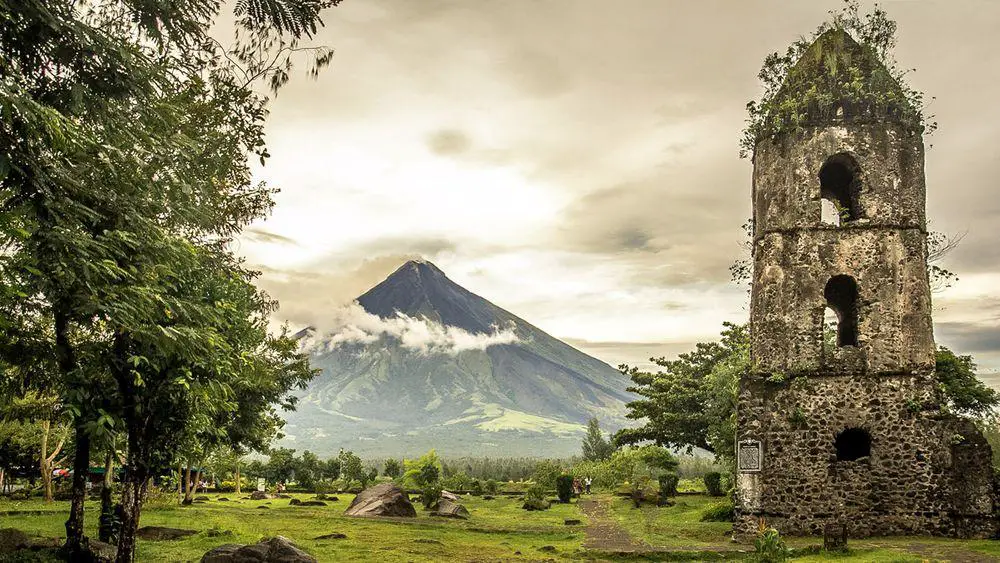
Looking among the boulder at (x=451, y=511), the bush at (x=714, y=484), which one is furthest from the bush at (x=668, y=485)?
the boulder at (x=451, y=511)

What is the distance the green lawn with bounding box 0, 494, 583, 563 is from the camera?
48.6ft

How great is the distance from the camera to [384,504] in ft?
79.7

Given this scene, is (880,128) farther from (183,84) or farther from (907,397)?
(183,84)

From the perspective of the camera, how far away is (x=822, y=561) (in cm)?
1269

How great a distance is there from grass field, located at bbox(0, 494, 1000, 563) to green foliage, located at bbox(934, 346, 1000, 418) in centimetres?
456

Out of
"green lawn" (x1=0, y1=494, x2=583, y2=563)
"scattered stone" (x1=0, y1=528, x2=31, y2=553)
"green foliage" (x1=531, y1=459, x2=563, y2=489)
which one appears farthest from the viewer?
"green foliage" (x1=531, y1=459, x2=563, y2=489)

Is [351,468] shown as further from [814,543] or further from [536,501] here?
[814,543]

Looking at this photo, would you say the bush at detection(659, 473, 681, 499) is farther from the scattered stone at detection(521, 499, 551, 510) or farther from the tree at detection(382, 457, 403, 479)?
the tree at detection(382, 457, 403, 479)

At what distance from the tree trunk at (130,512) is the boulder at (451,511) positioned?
14.4 m

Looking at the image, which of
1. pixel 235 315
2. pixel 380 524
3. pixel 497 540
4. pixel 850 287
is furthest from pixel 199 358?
pixel 850 287

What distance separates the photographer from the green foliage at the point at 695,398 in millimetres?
25828

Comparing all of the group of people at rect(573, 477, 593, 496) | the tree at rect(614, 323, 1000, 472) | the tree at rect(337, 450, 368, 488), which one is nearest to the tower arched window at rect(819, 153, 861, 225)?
the tree at rect(614, 323, 1000, 472)

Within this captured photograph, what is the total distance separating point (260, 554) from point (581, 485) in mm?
30503

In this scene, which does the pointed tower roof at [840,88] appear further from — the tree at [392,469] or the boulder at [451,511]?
the tree at [392,469]
